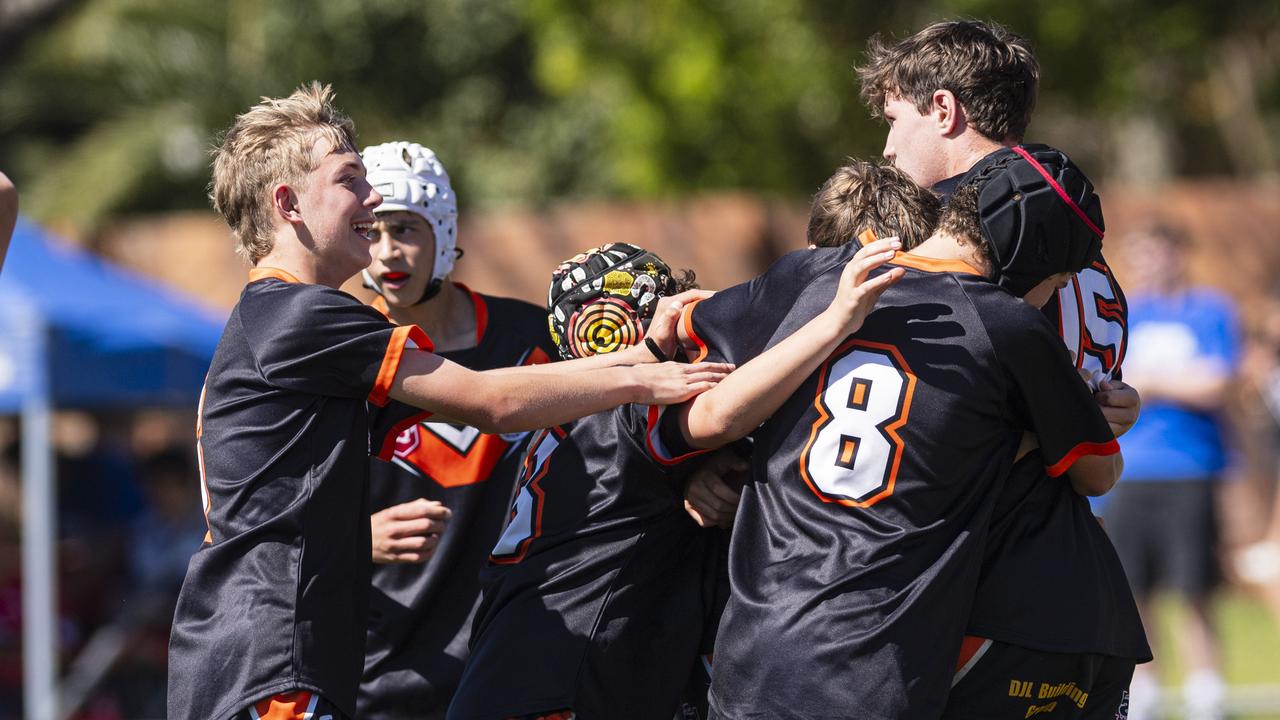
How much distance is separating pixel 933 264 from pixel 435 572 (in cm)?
187

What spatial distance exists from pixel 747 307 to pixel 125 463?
413 inches

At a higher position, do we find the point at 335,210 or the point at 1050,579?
the point at 335,210

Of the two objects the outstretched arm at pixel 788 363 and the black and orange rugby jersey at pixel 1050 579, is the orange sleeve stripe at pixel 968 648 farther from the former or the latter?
the outstretched arm at pixel 788 363

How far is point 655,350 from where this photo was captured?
11.7 ft

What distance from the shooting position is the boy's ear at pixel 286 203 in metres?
3.58

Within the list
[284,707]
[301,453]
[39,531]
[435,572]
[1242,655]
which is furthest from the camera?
[1242,655]

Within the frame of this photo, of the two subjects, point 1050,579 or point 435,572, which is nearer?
point 1050,579

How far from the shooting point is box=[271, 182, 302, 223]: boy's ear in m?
3.58

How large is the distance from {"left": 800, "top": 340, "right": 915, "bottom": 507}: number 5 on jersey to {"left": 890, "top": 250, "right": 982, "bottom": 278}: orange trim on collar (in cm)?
20

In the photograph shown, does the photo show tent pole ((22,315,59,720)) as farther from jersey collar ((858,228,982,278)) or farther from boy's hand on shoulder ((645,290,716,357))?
jersey collar ((858,228,982,278))

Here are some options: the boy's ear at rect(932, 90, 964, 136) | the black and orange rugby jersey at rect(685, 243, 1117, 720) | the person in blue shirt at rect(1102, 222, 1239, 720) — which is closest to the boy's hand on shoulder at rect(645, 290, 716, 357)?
the black and orange rugby jersey at rect(685, 243, 1117, 720)

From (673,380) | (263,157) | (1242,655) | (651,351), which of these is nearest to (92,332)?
(263,157)

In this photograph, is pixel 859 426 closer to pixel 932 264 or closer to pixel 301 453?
pixel 932 264

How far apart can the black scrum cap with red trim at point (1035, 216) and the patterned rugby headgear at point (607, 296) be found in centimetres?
89
